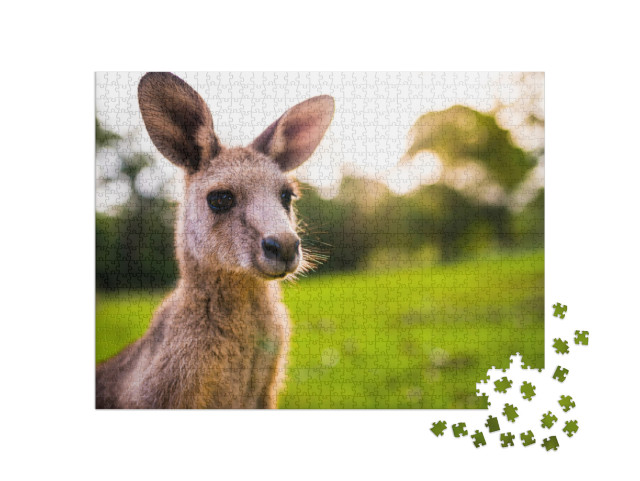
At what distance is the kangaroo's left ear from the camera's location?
460 centimetres

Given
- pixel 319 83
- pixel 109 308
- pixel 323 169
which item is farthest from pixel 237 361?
pixel 319 83

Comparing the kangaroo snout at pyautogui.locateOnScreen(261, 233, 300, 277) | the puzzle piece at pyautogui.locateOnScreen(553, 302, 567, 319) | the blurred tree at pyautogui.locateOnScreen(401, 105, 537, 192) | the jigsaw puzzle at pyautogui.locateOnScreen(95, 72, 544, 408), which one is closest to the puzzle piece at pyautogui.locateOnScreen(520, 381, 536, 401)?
the jigsaw puzzle at pyautogui.locateOnScreen(95, 72, 544, 408)

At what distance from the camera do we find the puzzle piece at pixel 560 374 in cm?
464

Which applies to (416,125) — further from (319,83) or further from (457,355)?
(457,355)

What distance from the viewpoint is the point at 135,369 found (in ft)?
15.0

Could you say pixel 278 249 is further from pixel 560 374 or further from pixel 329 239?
pixel 560 374

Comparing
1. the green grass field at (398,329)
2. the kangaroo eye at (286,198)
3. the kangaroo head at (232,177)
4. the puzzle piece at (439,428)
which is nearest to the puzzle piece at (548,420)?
the green grass field at (398,329)

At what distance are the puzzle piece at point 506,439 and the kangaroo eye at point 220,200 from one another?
9.16 feet

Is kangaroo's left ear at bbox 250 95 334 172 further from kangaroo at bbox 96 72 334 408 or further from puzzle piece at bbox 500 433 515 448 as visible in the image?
puzzle piece at bbox 500 433 515 448

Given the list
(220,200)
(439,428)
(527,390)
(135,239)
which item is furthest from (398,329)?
(135,239)

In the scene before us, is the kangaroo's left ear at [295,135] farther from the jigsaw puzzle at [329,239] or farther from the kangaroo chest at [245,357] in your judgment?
the kangaroo chest at [245,357]

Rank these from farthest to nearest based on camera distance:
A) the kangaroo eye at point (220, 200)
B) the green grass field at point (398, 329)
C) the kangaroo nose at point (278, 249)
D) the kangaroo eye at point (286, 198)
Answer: the green grass field at point (398, 329)
the kangaroo eye at point (286, 198)
the kangaroo eye at point (220, 200)
the kangaroo nose at point (278, 249)

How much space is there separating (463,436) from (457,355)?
637 mm

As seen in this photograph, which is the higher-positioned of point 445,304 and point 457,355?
point 445,304
